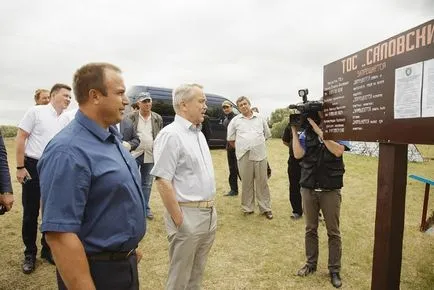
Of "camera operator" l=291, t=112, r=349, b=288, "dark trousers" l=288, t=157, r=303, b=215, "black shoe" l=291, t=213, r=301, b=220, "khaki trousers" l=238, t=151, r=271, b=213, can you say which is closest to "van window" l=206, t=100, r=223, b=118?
"khaki trousers" l=238, t=151, r=271, b=213

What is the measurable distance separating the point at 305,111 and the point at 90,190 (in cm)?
243

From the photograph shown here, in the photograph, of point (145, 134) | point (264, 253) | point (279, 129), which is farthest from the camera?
point (279, 129)

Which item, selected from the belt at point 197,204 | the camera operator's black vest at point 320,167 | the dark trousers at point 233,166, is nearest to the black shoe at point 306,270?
the camera operator's black vest at point 320,167

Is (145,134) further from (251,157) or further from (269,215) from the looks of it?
(269,215)

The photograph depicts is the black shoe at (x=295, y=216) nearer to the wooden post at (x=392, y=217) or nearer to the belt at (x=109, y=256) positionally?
the wooden post at (x=392, y=217)

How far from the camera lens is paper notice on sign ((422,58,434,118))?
6.13 feet

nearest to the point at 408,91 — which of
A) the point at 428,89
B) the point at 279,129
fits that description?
the point at 428,89

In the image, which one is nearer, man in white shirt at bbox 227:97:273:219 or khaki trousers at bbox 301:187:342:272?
khaki trousers at bbox 301:187:342:272

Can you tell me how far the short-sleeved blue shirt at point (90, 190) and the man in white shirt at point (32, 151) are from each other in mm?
2626

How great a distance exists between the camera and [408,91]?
2.03 m

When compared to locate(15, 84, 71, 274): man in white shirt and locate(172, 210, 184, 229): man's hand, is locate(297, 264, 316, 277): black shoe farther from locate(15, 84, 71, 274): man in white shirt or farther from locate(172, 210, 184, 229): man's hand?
locate(15, 84, 71, 274): man in white shirt

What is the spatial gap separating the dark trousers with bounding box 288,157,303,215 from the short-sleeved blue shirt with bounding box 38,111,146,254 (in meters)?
4.51

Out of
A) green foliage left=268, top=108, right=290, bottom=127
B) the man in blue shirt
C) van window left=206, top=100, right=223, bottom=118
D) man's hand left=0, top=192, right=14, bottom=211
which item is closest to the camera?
the man in blue shirt

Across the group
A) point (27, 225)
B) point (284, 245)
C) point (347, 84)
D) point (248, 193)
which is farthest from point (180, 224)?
point (248, 193)
